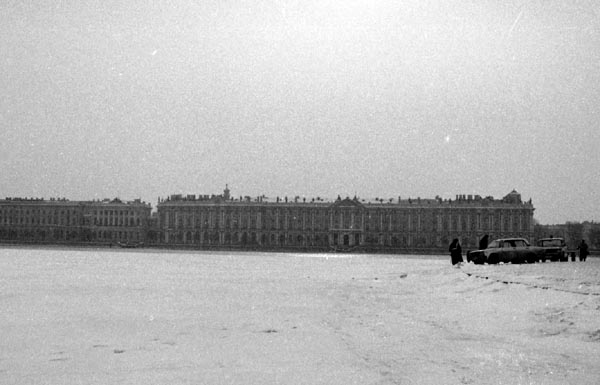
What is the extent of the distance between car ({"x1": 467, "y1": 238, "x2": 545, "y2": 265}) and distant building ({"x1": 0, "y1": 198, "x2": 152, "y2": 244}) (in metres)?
122

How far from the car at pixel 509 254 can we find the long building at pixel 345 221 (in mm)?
94705

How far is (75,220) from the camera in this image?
5753 inches

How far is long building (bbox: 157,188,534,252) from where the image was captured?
124 meters

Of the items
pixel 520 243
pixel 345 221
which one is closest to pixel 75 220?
pixel 345 221

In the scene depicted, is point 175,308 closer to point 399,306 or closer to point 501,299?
point 399,306

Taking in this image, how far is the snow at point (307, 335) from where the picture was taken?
8.27m

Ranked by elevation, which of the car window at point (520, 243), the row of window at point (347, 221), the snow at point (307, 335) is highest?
the row of window at point (347, 221)

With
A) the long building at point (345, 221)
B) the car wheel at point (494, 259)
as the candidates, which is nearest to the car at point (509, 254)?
the car wheel at point (494, 259)

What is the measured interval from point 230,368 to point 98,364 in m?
1.64

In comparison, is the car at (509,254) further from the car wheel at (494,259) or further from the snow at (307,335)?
the snow at (307,335)

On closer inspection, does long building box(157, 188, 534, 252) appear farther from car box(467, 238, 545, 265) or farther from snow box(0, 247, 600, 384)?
snow box(0, 247, 600, 384)

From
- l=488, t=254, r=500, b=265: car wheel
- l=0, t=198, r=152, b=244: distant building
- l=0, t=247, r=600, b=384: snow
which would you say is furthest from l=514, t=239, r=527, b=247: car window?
l=0, t=198, r=152, b=244: distant building

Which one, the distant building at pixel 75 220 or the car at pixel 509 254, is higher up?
the distant building at pixel 75 220

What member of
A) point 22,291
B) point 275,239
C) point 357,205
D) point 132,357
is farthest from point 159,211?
point 132,357
